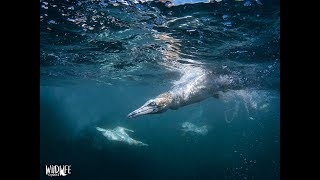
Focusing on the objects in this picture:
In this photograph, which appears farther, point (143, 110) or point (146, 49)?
point (146, 49)

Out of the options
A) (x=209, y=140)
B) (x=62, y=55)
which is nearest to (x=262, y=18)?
(x=62, y=55)

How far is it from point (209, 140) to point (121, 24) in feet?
140

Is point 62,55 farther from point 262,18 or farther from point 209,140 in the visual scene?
point 209,140

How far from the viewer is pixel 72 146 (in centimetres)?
2444
